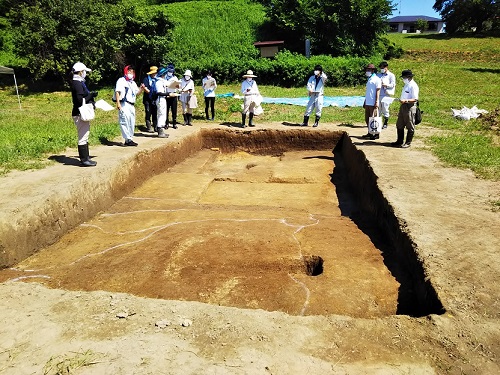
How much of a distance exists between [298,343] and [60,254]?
3512mm

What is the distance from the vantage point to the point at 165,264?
464cm

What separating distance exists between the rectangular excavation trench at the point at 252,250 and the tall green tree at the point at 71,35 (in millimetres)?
12893

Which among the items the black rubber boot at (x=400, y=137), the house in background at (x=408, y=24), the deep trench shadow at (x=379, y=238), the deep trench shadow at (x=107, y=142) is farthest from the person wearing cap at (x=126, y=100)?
the house in background at (x=408, y=24)

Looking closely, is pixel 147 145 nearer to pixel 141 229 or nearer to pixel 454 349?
pixel 141 229

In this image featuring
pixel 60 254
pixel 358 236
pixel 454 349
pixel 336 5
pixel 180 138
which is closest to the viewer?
pixel 454 349

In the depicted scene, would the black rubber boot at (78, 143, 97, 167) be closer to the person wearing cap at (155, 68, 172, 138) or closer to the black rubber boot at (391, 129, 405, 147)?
the person wearing cap at (155, 68, 172, 138)

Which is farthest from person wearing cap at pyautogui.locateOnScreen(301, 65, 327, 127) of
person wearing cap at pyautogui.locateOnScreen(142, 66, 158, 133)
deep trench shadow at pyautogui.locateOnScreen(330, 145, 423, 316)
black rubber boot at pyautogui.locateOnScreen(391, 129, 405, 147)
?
person wearing cap at pyautogui.locateOnScreen(142, 66, 158, 133)

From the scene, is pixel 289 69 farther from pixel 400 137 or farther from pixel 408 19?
pixel 408 19

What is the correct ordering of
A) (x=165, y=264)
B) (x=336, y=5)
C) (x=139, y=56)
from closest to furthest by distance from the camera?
(x=165, y=264)
(x=139, y=56)
(x=336, y=5)

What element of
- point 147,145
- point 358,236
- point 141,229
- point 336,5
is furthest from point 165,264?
point 336,5

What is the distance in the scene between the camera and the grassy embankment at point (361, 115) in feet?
25.2

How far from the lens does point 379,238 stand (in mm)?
5492

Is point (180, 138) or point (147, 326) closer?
point (147, 326)

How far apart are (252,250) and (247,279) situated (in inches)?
24.9
